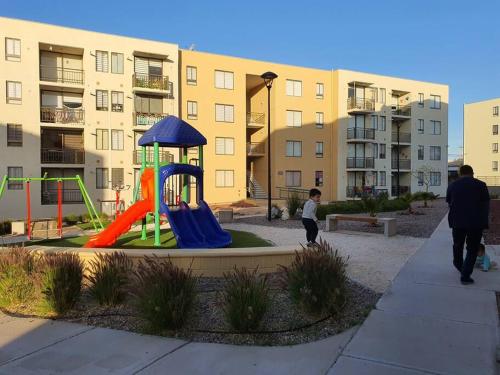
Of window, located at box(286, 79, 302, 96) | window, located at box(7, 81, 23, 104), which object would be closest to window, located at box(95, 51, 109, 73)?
window, located at box(7, 81, 23, 104)

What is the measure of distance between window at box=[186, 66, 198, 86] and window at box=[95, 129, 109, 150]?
8.93 metres

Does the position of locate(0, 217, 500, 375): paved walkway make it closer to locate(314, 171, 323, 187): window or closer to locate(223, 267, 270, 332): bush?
locate(223, 267, 270, 332): bush

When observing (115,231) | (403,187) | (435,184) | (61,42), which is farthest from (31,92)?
(435,184)

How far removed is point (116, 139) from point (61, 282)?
30.3 meters

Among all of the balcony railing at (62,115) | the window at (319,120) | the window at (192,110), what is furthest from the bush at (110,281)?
the window at (319,120)

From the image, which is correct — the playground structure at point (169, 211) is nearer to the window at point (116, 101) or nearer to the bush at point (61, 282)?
the bush at point (61, 282)

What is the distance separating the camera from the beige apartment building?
104 ft

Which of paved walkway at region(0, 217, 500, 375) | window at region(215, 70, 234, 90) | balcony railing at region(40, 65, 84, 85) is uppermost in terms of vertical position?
window at region(215, 70, 234, 90)

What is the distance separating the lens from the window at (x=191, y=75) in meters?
38.4

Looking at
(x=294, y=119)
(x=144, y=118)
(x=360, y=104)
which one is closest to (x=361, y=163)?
(x=360, y=104)

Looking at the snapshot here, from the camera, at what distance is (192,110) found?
3853 cm

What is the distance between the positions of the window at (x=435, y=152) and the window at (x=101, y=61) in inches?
1580

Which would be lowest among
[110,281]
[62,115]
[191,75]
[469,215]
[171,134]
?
[110,281]

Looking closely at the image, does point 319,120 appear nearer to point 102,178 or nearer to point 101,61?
point 101,61
